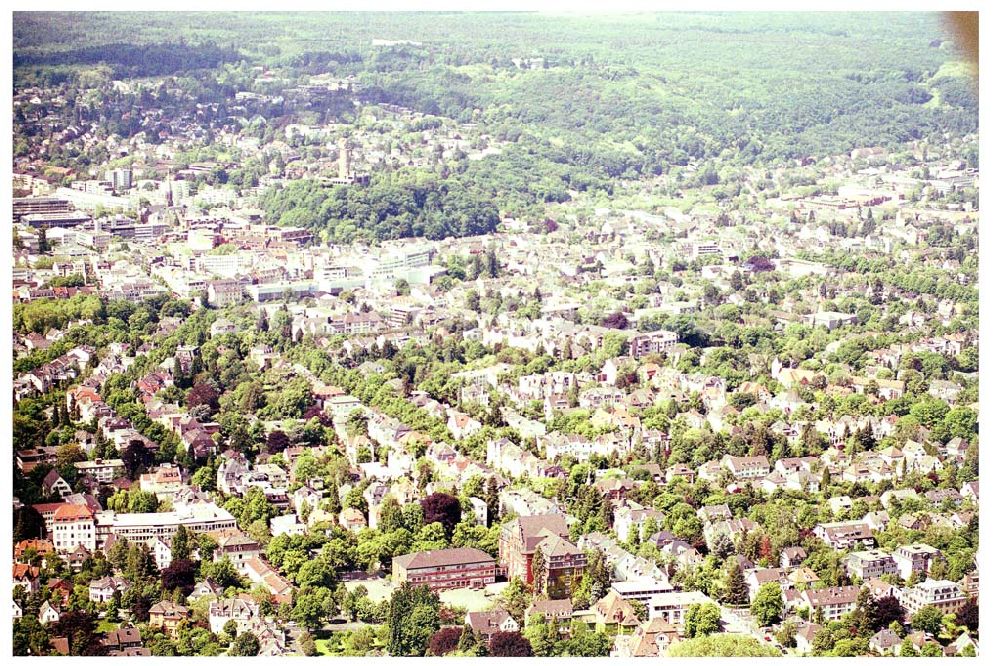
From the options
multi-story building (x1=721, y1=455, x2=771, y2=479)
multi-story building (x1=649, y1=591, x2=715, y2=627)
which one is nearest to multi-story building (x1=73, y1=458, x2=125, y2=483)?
multi-story building (x1=649, y1=591, x2=715, y2=627)

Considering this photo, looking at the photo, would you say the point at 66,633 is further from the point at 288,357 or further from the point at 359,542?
the point at 288,357

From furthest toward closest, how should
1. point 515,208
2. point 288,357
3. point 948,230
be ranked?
1. point 515,208
2. point 948,230
3. point 288,357

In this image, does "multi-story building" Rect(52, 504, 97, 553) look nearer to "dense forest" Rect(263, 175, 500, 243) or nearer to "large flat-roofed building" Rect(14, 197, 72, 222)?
"large flat-roofed building" Rect(14, 197, 72, 222)

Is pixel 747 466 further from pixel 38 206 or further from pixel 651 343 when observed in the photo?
pixel 38 206

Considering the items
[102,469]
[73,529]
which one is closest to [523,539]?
[73,529]

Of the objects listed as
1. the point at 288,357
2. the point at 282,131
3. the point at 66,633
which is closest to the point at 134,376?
the point at 288,357

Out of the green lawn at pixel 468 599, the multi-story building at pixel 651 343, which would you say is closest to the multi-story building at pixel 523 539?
the green lawn at pixel 468 599

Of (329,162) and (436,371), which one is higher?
(329,162)

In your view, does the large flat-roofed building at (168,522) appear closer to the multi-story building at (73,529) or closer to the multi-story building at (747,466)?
the multi-story building at (73,529)
